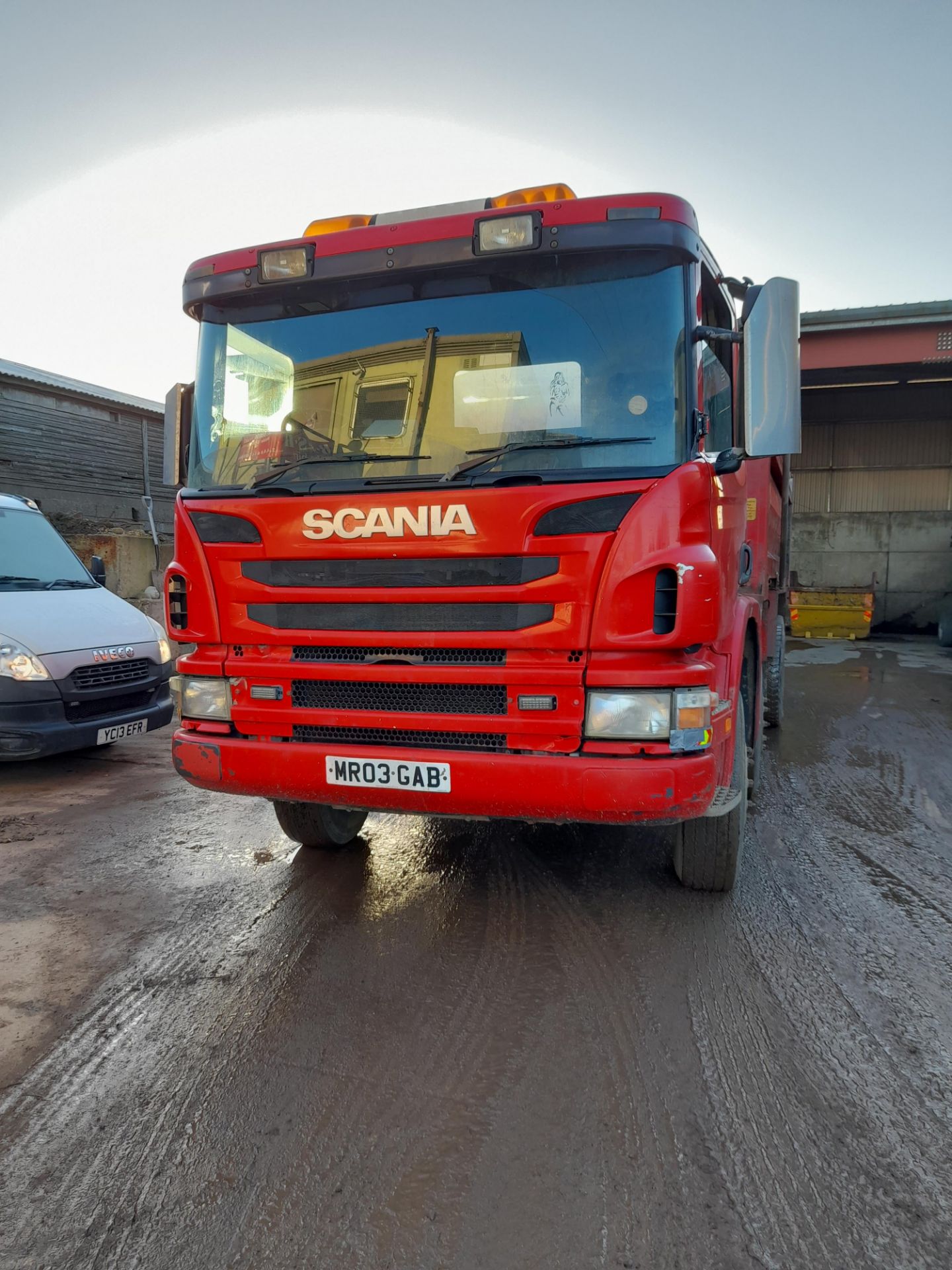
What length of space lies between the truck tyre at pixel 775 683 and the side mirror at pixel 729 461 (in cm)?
395

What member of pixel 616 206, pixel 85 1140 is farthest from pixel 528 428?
pixel 85 1140

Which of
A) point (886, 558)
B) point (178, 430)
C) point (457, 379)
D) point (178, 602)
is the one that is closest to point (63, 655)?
point (178, 430)

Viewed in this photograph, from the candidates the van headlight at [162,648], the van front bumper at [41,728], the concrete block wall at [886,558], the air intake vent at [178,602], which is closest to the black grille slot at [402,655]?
the air intake vent at [178,602]

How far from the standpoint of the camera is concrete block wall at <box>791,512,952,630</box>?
19.8 metres

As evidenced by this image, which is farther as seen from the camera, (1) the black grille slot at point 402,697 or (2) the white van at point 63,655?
(2) the white van at point 63,655

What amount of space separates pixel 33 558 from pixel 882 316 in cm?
1444

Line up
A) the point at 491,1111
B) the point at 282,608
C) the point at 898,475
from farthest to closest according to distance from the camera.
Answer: the point at 898,475 < the point at 282,608 < the point at 491,1111

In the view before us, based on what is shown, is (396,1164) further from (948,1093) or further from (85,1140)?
(948,1093)

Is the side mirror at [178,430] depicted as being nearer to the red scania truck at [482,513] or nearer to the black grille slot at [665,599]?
the red scania truck at [482,513]

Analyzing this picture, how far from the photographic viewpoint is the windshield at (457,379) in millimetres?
3084

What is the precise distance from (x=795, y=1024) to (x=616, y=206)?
296 centimetres

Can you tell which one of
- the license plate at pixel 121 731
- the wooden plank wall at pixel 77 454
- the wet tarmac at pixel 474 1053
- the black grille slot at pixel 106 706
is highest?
the wooden plank wall at pixel 77 454

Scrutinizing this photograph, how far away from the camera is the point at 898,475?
2247 centimetres

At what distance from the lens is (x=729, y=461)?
327 centimetres
